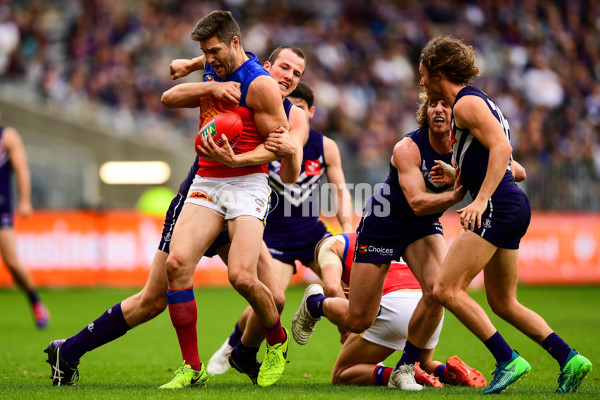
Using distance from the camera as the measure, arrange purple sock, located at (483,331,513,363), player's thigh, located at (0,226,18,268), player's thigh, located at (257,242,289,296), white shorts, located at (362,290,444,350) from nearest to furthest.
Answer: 1. purple sock, located at (483,331,513,363)
2. player's thigh, located at (257,242,289,296)
3. white shorts, located at (362,290,444,350)
4. player's thigh, located at (0,226,18,268)

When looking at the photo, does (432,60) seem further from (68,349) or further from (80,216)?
(80,216)

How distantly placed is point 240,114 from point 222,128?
23cm

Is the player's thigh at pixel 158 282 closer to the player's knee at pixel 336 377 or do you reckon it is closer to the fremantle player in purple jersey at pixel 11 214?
the player's knee at pixel 336 377

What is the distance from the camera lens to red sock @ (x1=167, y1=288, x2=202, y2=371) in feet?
18.7

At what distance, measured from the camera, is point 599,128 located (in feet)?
65.5

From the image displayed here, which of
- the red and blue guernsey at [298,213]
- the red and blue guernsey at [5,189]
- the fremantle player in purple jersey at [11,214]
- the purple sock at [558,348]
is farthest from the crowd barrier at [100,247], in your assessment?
the purple sock at [558,348]

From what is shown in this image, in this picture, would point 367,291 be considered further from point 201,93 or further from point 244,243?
point 201,93

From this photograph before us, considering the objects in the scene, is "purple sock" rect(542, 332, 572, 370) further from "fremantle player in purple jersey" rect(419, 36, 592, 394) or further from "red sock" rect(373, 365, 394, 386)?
"red sock" rect(373, 365, 394, 386)

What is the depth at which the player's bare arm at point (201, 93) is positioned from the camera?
19.1 ft

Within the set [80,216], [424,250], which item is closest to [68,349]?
[424,250]

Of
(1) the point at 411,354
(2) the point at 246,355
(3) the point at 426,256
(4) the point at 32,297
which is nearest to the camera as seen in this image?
(1) the point at 411,354

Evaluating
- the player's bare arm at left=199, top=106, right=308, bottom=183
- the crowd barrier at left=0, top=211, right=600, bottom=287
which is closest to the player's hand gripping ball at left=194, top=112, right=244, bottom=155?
the player's bare arm at left=199, top=106, right=308, bottom=183

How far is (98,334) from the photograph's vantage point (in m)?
6.01

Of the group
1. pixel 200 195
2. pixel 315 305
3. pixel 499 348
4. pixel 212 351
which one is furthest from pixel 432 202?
pixel 212 351
